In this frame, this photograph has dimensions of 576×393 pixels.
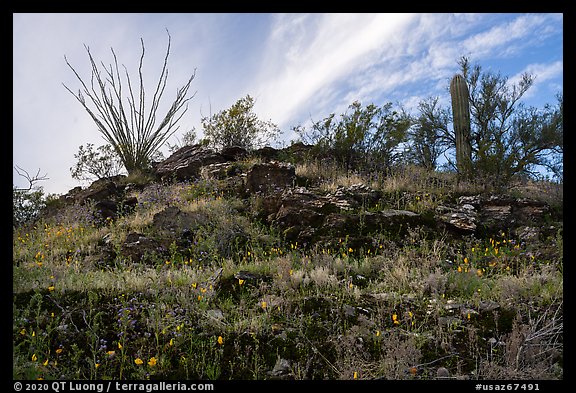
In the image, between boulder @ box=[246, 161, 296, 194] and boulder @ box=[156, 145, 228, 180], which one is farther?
boulder @ box=[156, 145, 228, 180]

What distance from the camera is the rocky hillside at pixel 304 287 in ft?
11.8

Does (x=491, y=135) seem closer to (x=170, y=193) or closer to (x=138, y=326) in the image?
(x=170, y=193)

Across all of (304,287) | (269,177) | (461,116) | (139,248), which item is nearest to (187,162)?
(269,177)

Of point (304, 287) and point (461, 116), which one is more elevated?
point (461, 116)

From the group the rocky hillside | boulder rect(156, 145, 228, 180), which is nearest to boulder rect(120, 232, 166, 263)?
the rocky hillside

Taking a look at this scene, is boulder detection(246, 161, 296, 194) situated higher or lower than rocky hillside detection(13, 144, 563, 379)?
higher

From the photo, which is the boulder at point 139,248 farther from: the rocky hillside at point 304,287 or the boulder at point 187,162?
the boulder at point 187,162

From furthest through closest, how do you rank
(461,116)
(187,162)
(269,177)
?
(461,116), (187,162), (269,177)

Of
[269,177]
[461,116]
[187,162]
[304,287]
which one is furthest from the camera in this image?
[461,116]

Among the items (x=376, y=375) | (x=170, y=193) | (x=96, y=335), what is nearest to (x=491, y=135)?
(x=170, y=193)

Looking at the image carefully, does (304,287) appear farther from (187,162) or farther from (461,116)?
(461,116)

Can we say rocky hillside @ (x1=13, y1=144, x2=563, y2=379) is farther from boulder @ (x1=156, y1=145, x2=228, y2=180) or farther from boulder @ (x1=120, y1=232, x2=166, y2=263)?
boulder @ (x1=156, y1=145, x2=228, y2=180)

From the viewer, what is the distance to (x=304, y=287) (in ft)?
16.8

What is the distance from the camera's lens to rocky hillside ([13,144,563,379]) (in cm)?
359
